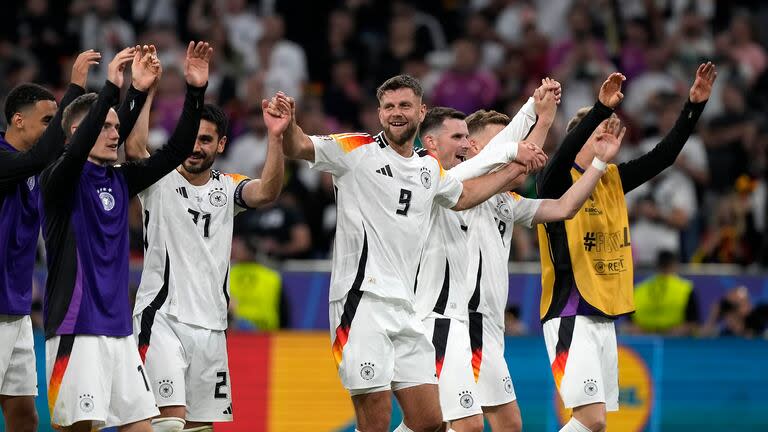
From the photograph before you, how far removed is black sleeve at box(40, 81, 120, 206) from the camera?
8.39 metres

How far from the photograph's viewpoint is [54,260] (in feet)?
28.5

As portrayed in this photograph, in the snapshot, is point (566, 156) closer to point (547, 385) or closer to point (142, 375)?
point (142, 375)

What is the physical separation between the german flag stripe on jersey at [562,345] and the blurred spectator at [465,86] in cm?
843

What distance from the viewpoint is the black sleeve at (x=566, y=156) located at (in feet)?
33.4

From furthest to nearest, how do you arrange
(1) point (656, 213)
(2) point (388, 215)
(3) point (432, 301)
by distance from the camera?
(1) point (656, 213)
(3) point (432, 301)
(2) point (388, 215)

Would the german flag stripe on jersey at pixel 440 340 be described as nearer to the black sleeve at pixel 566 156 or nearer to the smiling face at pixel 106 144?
the black sleeve at pixel 566 156

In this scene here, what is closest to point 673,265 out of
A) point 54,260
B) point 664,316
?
point 664,316

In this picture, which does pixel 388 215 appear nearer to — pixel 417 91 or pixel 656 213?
pixel 417 91

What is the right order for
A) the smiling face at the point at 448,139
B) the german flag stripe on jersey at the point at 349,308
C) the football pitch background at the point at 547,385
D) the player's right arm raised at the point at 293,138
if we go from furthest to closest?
1. the football pitch background at the point at 547,385
2. the smiling face at the point at 448,139
3. the german flag stripe on jersey at the point at 349,308
4. the player's right arm raised at the point at 293,138

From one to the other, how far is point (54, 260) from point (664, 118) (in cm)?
1117

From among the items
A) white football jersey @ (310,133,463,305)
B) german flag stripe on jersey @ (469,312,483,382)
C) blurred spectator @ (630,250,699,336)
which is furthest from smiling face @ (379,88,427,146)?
blurred spectator @ (630,250,699,336)

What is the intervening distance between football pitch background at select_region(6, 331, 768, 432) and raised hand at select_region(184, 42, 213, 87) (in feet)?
16.7

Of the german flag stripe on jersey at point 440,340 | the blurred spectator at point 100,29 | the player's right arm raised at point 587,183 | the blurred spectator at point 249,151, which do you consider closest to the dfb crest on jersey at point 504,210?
the player's right arm raised at point 587,183

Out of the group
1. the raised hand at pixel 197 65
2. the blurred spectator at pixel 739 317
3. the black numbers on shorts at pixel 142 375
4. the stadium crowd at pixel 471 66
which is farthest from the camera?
the stadium crowd at pixel 471 66
